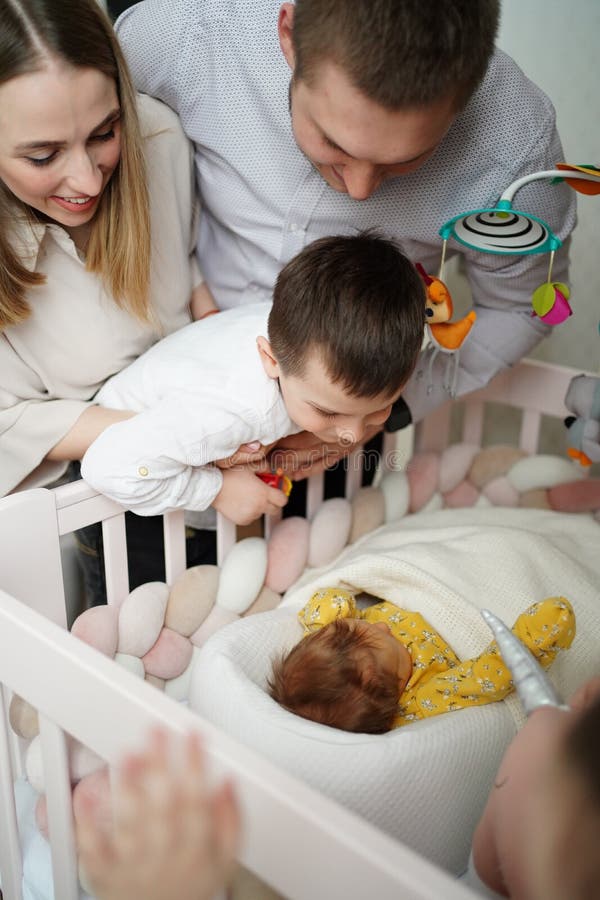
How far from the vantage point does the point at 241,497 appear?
1119mm

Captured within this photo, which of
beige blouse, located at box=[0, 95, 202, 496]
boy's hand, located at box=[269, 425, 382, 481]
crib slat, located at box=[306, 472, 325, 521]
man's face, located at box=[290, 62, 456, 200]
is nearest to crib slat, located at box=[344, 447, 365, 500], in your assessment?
crib slat, located at box=[306, 472, 325, 521]

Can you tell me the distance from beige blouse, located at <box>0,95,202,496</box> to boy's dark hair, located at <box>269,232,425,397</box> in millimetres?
258

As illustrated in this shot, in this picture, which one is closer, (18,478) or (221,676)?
(221,676)

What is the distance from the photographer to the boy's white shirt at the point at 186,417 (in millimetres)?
999

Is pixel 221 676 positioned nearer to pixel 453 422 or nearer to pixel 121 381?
pixel 121 381

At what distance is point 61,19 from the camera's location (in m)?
0.87

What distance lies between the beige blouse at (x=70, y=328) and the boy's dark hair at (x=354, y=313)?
0.26 m

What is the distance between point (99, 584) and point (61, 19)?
0.78 metres

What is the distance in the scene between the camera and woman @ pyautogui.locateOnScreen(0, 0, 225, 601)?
872mm

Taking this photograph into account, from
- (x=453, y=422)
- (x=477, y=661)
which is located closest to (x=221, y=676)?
(x=477, y=661)

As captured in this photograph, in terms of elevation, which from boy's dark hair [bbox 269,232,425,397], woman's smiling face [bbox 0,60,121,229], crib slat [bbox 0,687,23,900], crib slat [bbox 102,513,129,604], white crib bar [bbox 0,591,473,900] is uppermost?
woman's smiling face [bbox 0,60,121,229]

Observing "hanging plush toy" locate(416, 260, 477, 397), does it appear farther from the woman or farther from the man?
the woman

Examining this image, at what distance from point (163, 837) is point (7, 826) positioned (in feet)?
1.64

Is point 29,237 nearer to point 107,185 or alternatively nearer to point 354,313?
point 107,185
